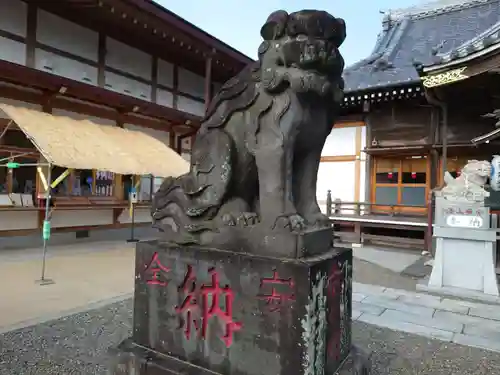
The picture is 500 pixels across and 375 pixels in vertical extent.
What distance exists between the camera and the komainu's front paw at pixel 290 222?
200 centimetres

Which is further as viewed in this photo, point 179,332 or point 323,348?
point 179,332

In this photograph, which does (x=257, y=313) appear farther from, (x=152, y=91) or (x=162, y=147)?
(x=152, y=91)

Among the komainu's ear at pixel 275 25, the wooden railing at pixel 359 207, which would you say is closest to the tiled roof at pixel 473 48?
the wooden railing at pixel 359 207

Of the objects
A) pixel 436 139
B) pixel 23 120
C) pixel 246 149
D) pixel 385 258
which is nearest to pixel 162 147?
pixel 23 120

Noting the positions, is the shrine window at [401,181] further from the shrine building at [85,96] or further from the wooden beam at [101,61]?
the wooden beam at [101,61]

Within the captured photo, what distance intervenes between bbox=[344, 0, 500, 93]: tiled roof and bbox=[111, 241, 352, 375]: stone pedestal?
8.63 metres

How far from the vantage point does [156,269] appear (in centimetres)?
244

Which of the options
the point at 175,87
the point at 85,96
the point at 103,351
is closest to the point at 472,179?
the point at 103,351

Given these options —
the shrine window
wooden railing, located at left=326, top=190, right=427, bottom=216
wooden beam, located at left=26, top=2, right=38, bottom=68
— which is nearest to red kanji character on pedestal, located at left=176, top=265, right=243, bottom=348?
wooden beam, located at left=26, top=2, right=38, bottom=68

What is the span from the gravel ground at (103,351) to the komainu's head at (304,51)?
7.40 ft

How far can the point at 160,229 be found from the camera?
8.44ft

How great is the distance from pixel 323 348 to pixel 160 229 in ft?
4.40

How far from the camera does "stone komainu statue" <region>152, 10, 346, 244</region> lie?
6.66ft

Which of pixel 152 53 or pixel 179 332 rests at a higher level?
pixel 152 53
